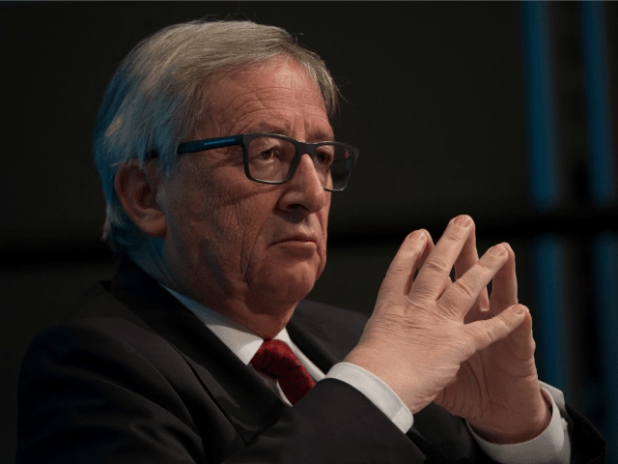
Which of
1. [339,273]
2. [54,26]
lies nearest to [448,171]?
[339,273]

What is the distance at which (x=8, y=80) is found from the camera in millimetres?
1506

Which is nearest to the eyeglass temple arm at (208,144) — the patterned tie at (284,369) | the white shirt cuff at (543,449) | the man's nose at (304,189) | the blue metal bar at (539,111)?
the man's nose at (304,189)

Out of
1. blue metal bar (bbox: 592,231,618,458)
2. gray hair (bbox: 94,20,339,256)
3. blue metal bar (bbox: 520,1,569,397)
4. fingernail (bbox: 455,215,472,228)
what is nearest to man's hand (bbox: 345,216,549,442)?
fingernail (bbox: 455,215,472,228)

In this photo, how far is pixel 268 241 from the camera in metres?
0.99

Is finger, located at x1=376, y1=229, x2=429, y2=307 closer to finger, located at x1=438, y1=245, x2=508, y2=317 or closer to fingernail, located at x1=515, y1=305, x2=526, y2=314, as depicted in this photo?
finger, located at x1=438, y1=245, x2=508, y2=317

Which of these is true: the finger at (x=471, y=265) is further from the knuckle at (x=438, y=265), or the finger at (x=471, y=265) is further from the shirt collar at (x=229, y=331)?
the shirt collar at (x=229, y=331)

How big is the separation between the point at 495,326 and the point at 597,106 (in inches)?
51.4

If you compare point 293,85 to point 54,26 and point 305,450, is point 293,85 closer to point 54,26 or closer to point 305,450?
point 305,450

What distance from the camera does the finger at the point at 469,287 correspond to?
84cm

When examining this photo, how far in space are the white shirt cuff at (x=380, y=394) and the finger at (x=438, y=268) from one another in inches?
6.0

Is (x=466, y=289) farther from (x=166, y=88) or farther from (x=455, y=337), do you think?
(x=166, y=88)

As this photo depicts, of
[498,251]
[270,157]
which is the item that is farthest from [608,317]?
[270,157]

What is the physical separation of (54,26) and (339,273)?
1.06m

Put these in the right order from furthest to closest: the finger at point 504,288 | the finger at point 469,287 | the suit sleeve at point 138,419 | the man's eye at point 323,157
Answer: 1. the man's eye at point 323,157
2. the finger at point 504,288
3. the finger at point 469,287
4. the suit sleeve at point 138,419
